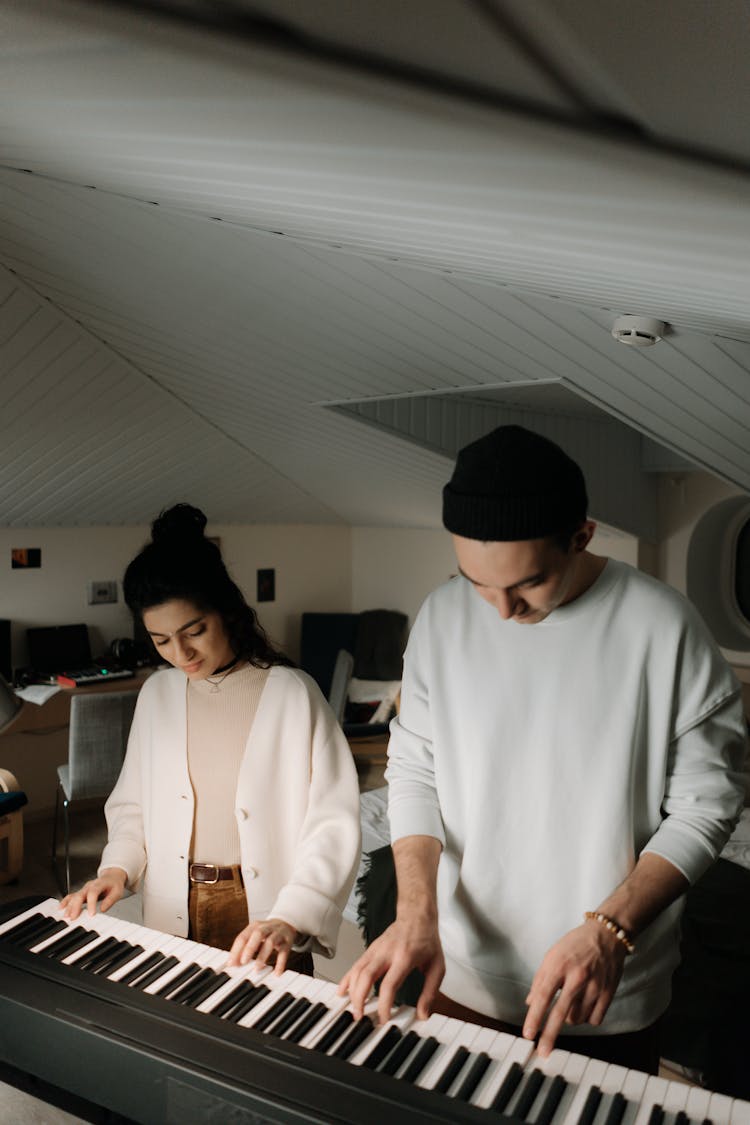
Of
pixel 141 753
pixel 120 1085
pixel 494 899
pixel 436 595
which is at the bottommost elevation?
pixel 120 1085

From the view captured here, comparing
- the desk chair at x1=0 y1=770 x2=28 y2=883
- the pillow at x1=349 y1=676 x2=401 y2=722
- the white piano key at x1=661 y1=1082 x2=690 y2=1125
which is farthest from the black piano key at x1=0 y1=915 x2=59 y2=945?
the pillow at x1=349 y1=676 x2=401 y2=722

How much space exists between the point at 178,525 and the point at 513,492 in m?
0.77

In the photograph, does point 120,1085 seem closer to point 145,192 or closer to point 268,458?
point 145,192

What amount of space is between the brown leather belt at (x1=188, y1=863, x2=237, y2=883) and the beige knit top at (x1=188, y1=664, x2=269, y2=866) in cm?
1

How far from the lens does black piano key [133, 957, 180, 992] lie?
3.80 ft

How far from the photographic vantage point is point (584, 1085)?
942 mm

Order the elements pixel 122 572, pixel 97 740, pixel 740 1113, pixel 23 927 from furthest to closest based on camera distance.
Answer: pixel 122 572, pixel 97 740, pixel 23 927, pixel 740 1113

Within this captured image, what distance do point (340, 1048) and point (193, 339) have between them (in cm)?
274

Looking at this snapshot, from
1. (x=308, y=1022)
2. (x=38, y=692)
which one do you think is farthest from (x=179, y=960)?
(x=38, y=692)

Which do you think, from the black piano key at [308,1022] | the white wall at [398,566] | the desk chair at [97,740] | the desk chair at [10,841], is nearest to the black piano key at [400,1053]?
the black piano key at [308,1022]

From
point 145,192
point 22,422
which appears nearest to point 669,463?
point 22,422

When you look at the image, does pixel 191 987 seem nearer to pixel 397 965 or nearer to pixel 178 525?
pixel 397 965

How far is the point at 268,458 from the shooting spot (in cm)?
505

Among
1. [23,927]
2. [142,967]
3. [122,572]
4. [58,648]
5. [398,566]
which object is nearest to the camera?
[142,967]
